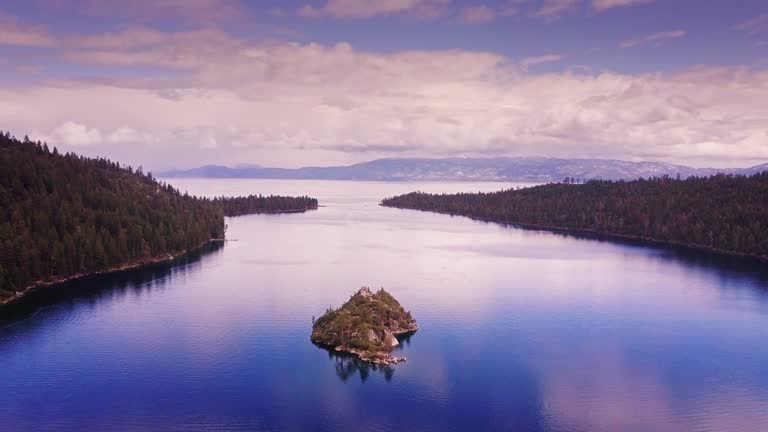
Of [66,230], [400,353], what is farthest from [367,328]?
[66,230]

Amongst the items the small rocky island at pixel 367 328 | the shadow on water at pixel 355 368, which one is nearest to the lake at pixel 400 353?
the shadow on water at pixel 355 368

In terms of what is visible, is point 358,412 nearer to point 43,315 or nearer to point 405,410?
point 405,410

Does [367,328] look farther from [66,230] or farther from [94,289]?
[66,230]

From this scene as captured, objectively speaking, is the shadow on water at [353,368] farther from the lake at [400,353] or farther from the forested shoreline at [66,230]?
the forested shoreline at [66,230]

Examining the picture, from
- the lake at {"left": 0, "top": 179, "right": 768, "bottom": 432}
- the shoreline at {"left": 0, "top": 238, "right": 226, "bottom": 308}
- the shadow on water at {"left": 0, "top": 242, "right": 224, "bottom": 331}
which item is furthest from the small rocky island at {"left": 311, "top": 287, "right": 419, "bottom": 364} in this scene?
the shoreline at {"left": 0, "top": 238, "right": 226, "bottom": 308}

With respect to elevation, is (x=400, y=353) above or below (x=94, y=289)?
below

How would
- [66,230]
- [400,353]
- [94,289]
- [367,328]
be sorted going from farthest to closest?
[66,230] → [94,289] → [367,328] → [400,353]
